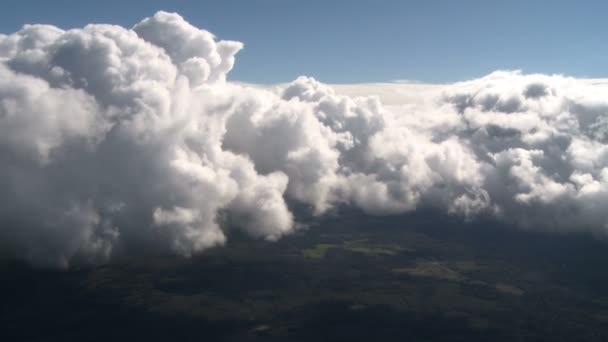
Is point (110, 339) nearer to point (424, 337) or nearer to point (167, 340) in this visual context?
point (167, 340)

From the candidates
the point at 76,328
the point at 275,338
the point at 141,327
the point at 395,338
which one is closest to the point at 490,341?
the point at 395,338

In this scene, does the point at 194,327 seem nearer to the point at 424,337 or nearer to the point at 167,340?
the point at 167,340

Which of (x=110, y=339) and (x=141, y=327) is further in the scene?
(x=141, y=327)

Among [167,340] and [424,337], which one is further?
[424,337]

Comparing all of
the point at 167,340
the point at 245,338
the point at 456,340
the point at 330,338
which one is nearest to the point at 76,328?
the point at 167,340

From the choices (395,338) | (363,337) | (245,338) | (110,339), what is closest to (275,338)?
(245,338)

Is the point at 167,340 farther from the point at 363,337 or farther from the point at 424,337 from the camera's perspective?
the point at 424,337

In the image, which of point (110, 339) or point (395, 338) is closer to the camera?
point (110, 339)
